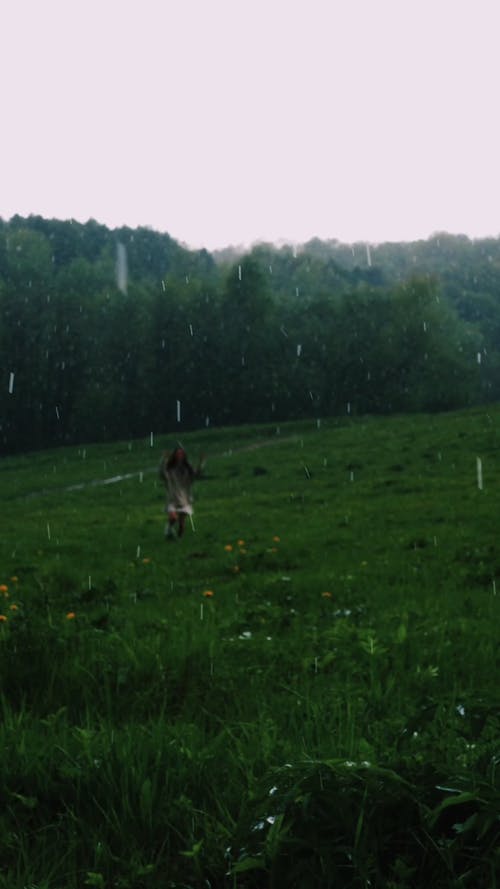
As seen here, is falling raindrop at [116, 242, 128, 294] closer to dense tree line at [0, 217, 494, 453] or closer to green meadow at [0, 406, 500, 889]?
dense tree line at [0, 217, 494, 453]

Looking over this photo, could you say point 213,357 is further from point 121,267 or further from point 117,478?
point 121,267

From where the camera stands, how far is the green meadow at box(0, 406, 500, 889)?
2.81 meters

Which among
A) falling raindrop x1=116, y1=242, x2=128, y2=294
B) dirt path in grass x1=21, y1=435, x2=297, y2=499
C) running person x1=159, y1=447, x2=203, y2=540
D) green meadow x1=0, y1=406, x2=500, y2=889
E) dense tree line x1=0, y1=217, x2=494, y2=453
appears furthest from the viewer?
falling raindrop x1=116, y1=242, x2=128, y2=294

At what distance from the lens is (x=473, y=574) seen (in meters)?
10.8

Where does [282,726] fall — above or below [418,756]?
below

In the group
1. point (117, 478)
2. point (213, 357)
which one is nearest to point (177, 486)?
point (117, 478)

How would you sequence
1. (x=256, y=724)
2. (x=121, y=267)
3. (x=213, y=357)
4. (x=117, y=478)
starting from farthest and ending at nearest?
1. (x=121, y=267)
2. (x=213, y=357)
3. (x=117, y=478)
4. (x=256, y=724)

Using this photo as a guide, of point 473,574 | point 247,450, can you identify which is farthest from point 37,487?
point 473,574

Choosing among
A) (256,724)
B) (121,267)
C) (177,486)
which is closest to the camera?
(256,724)

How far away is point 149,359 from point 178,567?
216 ft

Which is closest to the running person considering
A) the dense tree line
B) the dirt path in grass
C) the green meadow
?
the green meadow

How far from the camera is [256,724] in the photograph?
4438 mm

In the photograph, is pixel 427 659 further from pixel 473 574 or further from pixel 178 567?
pixel 178 567

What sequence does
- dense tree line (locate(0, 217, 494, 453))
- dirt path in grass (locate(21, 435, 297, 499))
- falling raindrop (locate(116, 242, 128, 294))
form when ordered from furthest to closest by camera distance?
falling raindrop (locate(116, 242, 128, 294)) < dense tree line (locate(0, 217, 494, 453)) < dirt path in grass (locate(21, 435, 297, 499))
